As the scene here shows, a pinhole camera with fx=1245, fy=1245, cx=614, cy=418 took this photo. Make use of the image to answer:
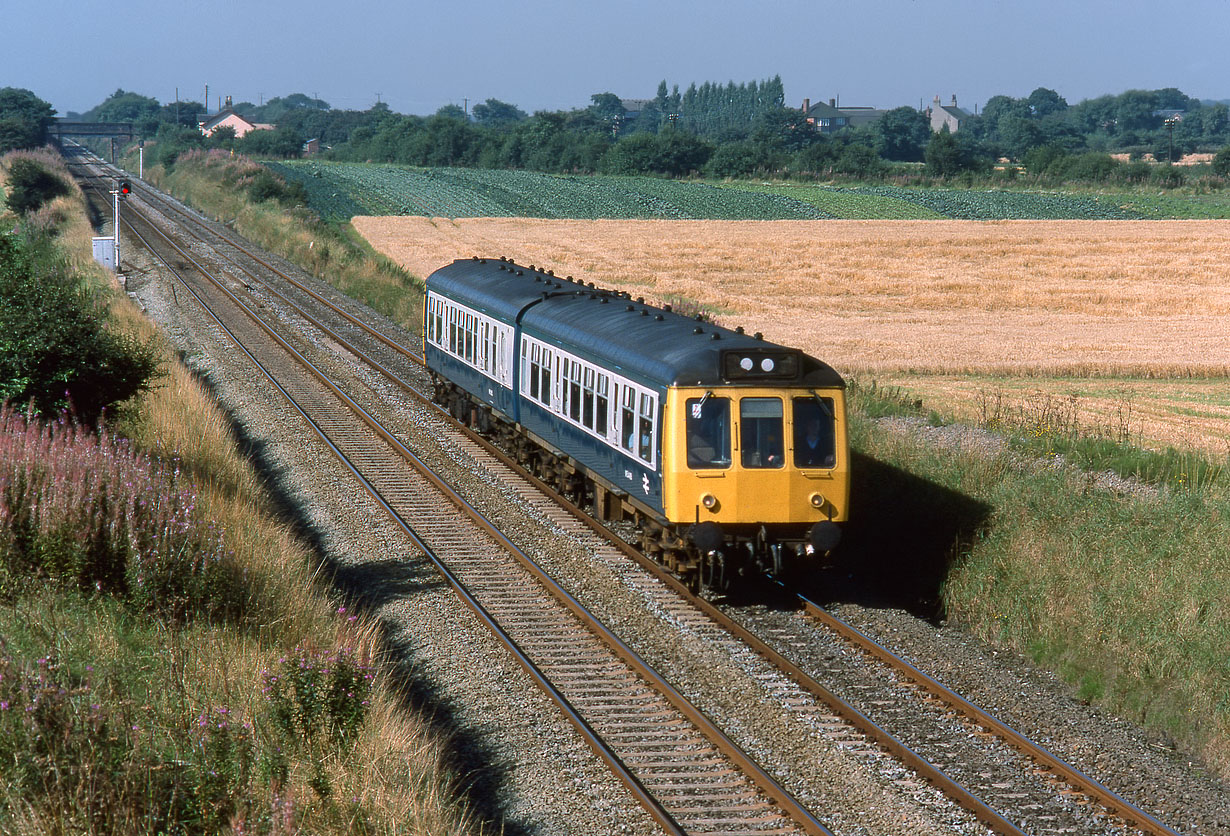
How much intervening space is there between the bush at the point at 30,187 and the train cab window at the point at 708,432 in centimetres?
5917

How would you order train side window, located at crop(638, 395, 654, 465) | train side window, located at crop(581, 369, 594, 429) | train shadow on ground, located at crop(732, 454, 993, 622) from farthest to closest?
train side window, located at crop(581, 369, 594, 429) → train shadow on ground, located at crop(732, 454, 993, 622) → train side window, located at crop(638, 395, 654, 465)

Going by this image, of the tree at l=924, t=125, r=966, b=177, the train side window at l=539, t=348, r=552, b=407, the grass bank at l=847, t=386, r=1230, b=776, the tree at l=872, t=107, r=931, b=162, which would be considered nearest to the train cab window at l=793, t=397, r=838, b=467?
the grass bank at l=847, t=386, r=1230, b=776

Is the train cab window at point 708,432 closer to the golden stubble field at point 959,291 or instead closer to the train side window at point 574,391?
the train side window at point 574,391

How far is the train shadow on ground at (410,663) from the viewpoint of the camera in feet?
29.2

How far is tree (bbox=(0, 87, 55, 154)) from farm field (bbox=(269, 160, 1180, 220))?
96.8 ft

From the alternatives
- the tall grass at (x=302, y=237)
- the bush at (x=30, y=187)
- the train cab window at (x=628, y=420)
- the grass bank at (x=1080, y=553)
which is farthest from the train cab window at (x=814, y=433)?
the bush at (x=30, y=187)

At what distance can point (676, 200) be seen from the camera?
320 ft


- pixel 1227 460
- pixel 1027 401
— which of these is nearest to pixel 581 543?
pixel 1227 460

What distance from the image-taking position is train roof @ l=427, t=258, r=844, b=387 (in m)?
13.1

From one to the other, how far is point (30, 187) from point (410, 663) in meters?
67.7

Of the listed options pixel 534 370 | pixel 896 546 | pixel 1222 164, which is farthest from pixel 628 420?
pixel 1222 164

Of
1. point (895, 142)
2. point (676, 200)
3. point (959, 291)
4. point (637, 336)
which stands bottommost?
point (959, 291)

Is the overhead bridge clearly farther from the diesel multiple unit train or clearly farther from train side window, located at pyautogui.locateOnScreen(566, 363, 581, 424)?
the diesel multiple unit train

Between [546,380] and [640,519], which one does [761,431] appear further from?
[546,380]
